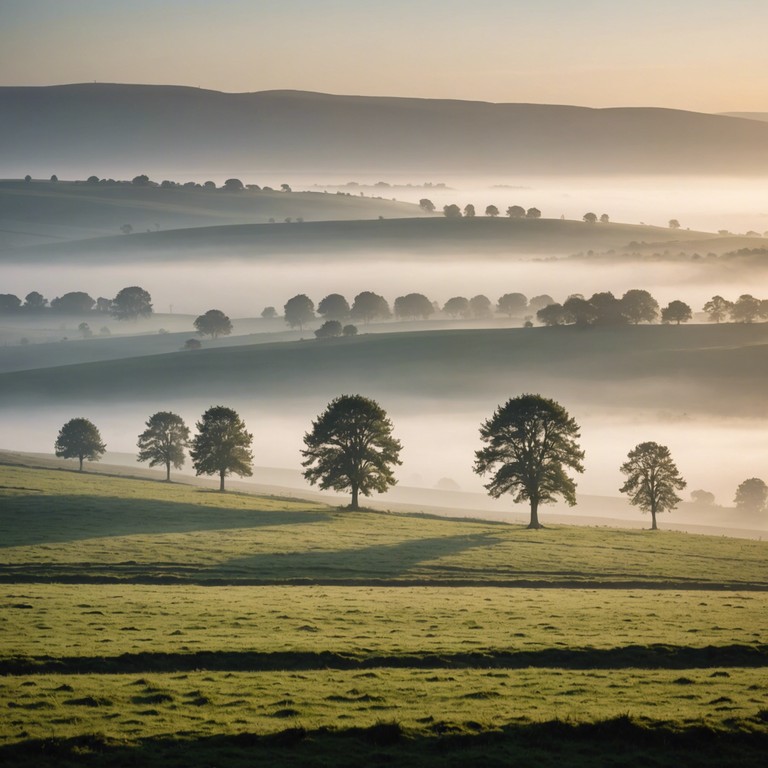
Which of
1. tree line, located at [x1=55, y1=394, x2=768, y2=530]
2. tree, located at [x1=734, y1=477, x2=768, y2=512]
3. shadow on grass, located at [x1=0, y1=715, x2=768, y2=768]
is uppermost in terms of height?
tree line, located at [x1=55, y1=394, x2=768, y2=530]

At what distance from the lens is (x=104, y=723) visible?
29281 mm

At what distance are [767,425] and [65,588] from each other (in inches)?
5230

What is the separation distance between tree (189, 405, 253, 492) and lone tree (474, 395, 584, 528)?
85.2ft

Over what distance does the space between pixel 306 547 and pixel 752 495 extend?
243 ft

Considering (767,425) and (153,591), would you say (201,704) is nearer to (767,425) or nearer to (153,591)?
(153,591)

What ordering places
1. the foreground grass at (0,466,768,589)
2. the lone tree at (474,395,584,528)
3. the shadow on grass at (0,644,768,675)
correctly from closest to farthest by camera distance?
the shadow on grass at (0,644,768,675) → the foreground grass at (0,466,768,589) → the lone tree at (474,395,584,528)

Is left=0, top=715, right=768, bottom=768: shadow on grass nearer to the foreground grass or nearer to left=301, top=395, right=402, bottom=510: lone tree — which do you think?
the foreground grass

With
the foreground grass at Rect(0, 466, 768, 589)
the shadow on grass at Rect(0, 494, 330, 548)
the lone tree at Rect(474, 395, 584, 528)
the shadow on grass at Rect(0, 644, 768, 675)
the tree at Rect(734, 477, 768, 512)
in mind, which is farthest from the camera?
the tree at Rect(734, 477, 768, 512)

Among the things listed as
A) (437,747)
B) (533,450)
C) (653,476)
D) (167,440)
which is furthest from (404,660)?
(167,440)

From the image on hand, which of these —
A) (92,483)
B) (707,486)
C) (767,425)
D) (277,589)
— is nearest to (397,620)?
(277,589)

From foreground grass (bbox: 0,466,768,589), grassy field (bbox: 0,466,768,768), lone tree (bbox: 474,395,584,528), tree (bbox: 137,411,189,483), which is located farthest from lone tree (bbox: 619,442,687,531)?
tree (bbox: 137,411,189,483)

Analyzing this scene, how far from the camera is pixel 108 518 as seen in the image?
76.4 metres

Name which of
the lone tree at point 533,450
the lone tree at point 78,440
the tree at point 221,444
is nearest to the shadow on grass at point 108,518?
the lone tree at point 533,450

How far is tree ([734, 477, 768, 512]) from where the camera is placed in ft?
413
